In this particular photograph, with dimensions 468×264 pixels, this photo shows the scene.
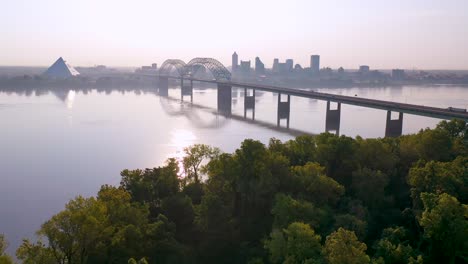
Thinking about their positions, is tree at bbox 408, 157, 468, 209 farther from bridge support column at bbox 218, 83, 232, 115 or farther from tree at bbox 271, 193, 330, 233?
bridge support column at bbox 218, 83, 232, 115

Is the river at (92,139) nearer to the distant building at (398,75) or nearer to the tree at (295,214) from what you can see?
the tree at (295,214)

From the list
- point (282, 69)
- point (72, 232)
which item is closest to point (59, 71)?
point (282, 69)

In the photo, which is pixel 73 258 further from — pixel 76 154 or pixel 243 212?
pixel 76 154

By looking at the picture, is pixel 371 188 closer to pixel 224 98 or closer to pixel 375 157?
pixel 375 157

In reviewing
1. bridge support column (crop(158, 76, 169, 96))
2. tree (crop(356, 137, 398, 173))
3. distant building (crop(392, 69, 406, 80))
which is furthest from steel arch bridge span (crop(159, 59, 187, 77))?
distant building (crop(392, 69, 406, 80))

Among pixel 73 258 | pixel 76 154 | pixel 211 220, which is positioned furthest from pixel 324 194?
pixel 76 154

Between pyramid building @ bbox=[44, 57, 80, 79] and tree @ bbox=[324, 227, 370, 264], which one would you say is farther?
pyramid building @ bbox=[44, 57, 80, 79]
